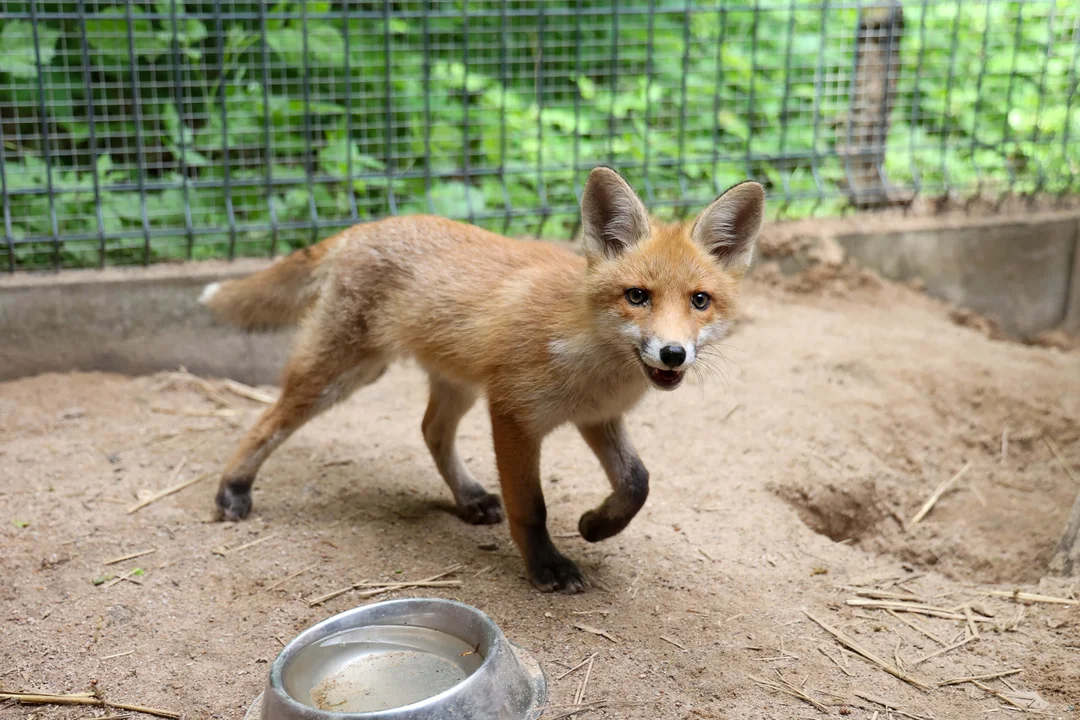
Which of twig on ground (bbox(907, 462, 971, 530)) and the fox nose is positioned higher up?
the fox nose

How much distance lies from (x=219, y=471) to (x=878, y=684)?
3.14m

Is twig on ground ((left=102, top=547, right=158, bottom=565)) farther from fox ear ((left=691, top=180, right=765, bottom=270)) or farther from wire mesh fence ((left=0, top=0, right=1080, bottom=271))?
fox ear ((left=691, top=180, right=765, bottom=270))

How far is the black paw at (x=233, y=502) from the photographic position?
13.5 ft

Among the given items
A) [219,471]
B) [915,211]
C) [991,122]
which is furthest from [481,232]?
[991,122]

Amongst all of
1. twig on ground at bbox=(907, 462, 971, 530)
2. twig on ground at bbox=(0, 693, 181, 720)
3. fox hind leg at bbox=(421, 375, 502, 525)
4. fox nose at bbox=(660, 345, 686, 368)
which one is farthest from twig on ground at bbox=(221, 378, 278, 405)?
twig on ground at bbox=(907, 462, 971, 530)

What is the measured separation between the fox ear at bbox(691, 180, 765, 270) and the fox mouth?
617 mm

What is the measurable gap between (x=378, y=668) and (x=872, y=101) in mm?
6491

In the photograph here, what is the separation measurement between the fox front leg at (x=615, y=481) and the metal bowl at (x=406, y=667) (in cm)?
71

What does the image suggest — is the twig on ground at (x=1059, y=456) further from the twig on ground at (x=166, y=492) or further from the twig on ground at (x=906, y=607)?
the twig on ground at (x=166, y=492)

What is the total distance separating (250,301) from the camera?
15.0 ft

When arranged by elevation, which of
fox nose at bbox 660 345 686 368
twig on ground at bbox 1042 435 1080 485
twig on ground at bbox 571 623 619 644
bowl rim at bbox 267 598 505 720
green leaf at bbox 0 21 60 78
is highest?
green leaf at bbox 0 21 60 78

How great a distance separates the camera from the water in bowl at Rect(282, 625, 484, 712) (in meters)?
2.82

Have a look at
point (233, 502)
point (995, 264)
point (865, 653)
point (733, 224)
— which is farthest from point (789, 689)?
point (995, 264)

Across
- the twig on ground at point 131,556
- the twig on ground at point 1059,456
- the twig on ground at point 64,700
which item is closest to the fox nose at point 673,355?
the twig on ground at point 64,700
